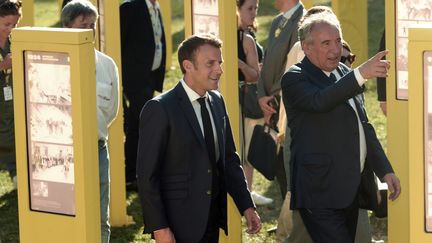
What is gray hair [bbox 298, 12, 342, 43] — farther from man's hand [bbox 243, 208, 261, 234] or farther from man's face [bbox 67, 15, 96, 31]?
man's face [bbox 67, 15, 96, 31]

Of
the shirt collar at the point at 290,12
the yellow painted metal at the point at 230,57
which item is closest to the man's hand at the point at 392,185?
the yellow painted metal at the point at 230,57

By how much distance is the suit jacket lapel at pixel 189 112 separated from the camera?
702cm

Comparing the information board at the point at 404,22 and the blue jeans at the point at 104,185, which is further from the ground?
the information board at the point at 404,22

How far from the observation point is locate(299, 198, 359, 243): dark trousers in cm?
727

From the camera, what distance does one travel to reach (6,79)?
1092 centimetres

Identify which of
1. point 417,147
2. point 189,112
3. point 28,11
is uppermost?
point 28,11

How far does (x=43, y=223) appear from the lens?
7.09 metres

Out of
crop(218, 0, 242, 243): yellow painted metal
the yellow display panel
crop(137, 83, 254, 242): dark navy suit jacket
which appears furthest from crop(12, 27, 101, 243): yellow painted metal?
the yellow display panel

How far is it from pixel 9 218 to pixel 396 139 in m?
4.05

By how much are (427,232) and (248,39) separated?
5060 mm

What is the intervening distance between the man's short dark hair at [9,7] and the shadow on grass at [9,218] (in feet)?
6.12

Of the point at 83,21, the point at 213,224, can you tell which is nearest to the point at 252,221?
the point at 213,224

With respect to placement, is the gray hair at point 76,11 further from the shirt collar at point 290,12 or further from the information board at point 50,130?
the shirt collar at point 290,12

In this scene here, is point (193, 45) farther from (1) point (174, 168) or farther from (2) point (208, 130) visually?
(1) point (174, 168)
